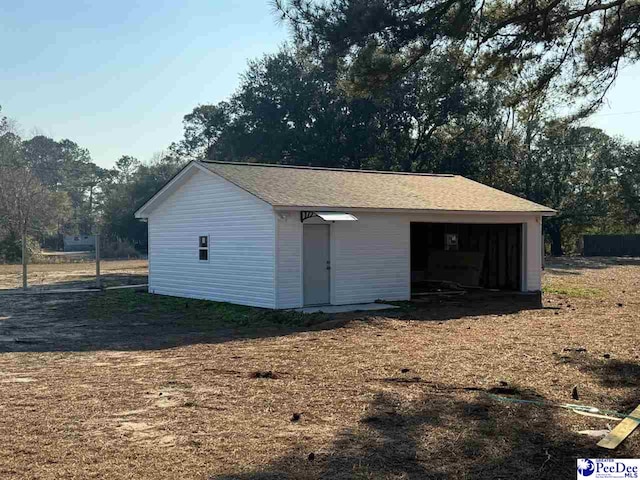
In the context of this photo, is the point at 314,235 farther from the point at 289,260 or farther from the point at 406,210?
the point at 406,210

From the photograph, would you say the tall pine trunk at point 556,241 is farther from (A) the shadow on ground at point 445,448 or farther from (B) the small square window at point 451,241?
(A) the shadow on ground at point 445,448

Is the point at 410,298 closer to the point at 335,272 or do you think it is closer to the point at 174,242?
the point at 335,272

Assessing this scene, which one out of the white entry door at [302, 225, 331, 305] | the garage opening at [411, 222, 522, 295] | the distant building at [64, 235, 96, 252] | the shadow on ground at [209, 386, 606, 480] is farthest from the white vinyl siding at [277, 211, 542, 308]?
the distant building at [64, 235, 96, 252]

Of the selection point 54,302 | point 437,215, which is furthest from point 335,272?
point 54,302

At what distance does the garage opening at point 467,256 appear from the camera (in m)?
21.0

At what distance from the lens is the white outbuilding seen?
15.6 m

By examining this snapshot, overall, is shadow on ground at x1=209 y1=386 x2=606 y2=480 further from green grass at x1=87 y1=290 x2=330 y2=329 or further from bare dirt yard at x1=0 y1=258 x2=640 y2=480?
green grass at x1=87 y1=290 x2=330 y2=329

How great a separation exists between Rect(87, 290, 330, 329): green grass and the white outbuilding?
0.60 m

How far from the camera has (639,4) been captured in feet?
33.9

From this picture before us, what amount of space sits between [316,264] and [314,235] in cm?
70

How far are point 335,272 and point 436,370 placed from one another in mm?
7694

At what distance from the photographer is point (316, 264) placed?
1606 cm

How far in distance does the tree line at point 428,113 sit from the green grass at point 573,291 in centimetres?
498

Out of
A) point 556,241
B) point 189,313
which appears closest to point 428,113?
point 556,241
